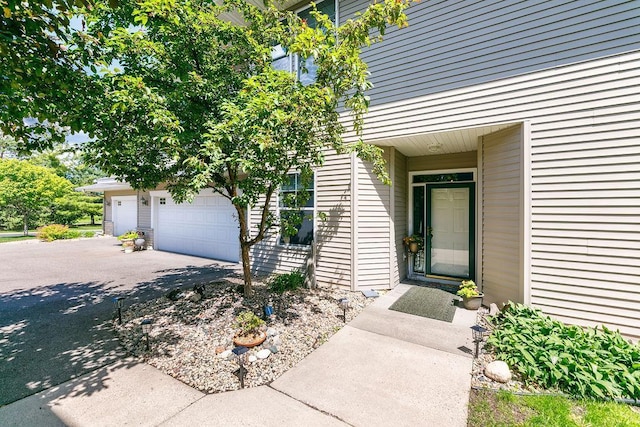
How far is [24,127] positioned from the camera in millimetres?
3168

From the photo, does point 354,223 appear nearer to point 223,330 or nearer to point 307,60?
point 223,330

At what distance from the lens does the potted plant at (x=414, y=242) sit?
20.9ft

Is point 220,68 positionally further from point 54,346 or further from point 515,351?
point 515,351

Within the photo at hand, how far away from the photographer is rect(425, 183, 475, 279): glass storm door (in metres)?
5.97

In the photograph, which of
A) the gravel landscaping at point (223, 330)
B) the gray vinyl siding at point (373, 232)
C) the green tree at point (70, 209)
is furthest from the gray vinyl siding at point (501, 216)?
the green tree at point (70, 209)

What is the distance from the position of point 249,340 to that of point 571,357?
3.67 metres

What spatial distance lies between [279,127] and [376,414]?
10.3ft

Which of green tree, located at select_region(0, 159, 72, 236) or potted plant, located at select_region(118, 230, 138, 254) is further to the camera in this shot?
green tree, located at select_region(0, 159, 72, 236)

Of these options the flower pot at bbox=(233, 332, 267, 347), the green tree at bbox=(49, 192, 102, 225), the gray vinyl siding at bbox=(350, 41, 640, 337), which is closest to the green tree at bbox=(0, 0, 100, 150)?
the flower pot at bbox=(233, 332, 267, 347)

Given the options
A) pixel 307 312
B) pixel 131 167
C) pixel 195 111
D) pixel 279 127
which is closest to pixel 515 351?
pixel 307 312

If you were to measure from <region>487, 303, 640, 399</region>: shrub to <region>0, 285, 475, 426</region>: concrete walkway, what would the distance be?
1.79ft

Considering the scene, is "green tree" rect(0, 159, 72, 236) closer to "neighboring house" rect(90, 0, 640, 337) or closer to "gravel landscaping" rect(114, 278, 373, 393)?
"gravel landscaping" rect(114, 278, 373, 393)

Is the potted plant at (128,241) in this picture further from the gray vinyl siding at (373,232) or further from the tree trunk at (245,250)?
the gray vinyl siding at (373,232)

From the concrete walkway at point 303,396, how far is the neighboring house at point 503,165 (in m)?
2.08
